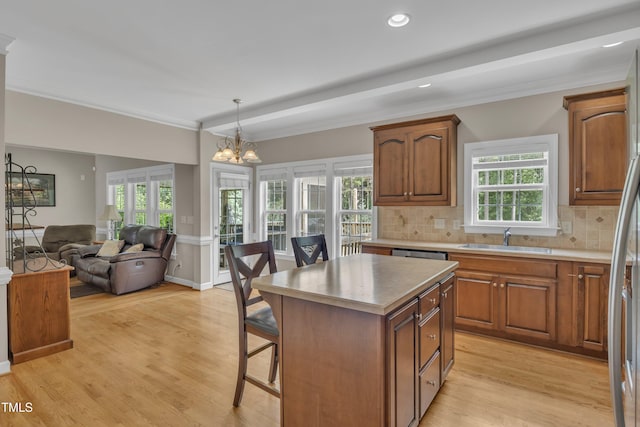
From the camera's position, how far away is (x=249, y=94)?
386cm

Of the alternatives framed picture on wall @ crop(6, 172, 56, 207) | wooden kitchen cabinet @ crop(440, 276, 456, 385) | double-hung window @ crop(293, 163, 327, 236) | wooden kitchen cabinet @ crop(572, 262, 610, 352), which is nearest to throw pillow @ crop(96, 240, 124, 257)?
framed picture on wall @ crop(6, 172, 56, 207)

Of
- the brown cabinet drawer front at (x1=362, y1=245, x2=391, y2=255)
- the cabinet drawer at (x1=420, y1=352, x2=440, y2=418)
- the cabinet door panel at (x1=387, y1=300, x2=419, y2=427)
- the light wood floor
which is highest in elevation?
the brown cabinet drawer front at (x1=362, y1=245, x2=391, y2=255)

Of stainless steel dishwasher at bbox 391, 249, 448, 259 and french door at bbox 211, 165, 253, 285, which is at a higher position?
french door at bbox 211, 165, 253, 285

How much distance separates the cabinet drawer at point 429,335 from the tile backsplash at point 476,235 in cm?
202

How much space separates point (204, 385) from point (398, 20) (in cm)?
298

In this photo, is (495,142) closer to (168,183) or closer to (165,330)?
(165,330)

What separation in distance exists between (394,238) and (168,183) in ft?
14.1

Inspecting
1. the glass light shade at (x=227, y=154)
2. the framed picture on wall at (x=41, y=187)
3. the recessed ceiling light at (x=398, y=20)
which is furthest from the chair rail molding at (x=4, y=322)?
the framed picture on wall at (x=41, y=187)

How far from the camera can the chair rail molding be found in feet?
8.70

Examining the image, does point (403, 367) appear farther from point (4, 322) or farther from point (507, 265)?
point (4, 322)

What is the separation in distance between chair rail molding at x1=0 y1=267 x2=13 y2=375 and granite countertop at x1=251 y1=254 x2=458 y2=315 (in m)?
2.19

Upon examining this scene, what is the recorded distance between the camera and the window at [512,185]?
3.50 meters

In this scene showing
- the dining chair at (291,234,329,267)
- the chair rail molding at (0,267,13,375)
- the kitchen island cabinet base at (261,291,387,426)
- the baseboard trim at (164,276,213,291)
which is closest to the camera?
the kitchen island cabinet base at (261,291,387,426)

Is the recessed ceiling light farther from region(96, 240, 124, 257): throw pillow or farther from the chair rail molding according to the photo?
region(96, 240, 124, 257): throw pillow
